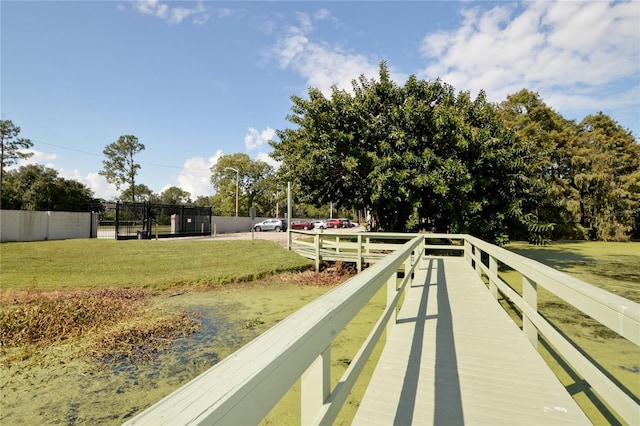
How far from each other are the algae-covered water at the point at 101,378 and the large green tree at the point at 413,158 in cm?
725

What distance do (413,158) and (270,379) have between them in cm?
1177

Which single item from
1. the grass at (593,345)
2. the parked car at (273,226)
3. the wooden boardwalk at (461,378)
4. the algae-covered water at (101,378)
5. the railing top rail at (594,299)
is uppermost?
the railing top rail at (594,299)

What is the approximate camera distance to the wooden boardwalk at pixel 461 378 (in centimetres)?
231

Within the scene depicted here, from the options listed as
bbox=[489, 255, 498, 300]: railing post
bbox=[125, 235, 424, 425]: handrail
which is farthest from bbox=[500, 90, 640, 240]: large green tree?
bbox=[125, 235, 424, 425]: handrail

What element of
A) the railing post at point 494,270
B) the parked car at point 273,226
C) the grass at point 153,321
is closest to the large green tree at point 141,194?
the parked car at point 273,226

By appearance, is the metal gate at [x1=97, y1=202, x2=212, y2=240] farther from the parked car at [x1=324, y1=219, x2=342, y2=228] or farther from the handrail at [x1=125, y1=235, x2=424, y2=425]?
the handrail at [x1=125, y1=235, x2=424, y2=425]

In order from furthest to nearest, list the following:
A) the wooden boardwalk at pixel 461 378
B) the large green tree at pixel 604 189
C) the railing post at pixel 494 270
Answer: the large green tree at pixel 604 189
the railing post at pixel 494 270
the wooden boardwalk at pixel 461 378

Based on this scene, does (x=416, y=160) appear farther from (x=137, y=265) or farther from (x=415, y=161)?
(x=137, y=265)

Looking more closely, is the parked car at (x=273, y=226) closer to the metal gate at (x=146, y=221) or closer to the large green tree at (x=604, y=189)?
the metal gate at (x=146, y=221)

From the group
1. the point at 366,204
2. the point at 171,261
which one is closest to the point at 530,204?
the point at 366,204

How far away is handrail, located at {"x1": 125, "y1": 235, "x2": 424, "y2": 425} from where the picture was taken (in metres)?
0.65

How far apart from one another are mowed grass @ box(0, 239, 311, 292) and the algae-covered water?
4.15 meters

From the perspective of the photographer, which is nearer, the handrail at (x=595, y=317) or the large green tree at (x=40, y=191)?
the handrail at (x=595, y=317)

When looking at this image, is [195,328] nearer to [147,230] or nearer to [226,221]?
[147,230]
